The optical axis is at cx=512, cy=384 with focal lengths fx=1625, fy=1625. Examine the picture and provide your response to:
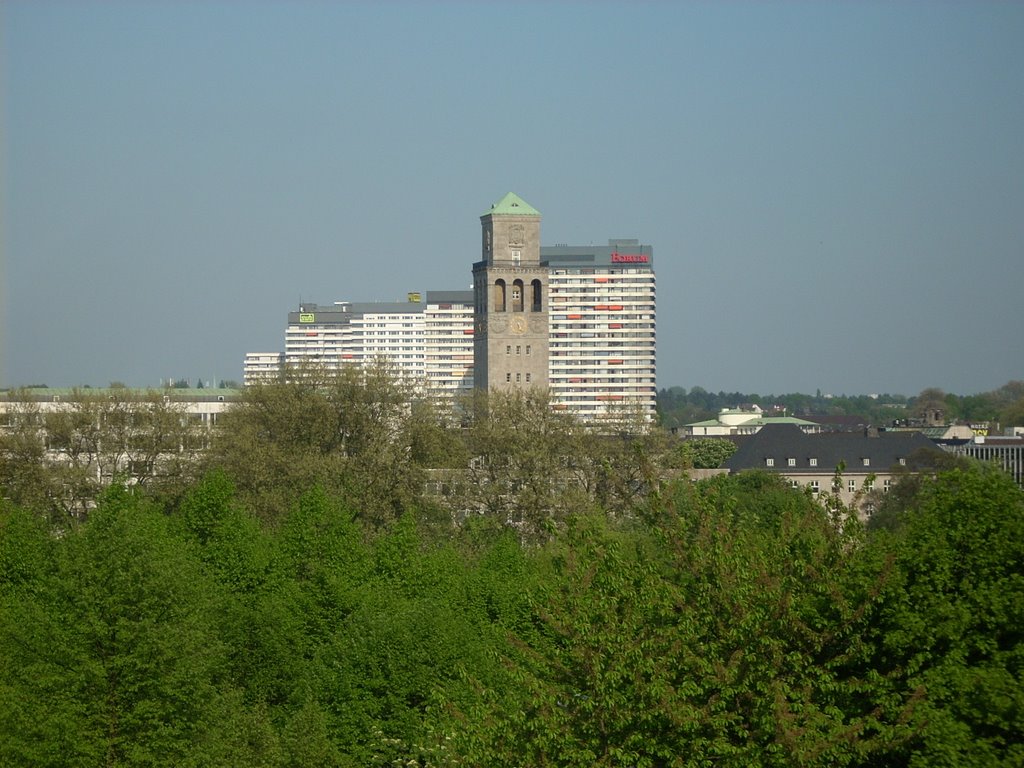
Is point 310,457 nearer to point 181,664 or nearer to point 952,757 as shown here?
point 181,664

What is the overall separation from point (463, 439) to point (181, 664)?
151 feet

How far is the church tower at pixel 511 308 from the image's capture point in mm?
120750

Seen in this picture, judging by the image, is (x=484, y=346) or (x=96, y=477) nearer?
(x=96, y=477)

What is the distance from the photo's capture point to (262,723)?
35.1 metres

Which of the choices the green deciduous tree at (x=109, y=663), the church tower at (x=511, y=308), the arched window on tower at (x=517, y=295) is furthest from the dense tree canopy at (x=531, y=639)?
the arched window on tower at (x=517, y=295)

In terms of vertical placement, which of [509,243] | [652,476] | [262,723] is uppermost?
[509,243]

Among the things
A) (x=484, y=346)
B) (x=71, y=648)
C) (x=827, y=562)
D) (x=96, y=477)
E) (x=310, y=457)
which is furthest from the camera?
(x=484, y=346)

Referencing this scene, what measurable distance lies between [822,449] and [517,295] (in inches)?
1092

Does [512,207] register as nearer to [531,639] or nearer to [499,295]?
[499,295]

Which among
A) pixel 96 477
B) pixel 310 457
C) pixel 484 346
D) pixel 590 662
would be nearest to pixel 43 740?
pixel 590 662

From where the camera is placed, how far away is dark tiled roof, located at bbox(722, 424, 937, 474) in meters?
125

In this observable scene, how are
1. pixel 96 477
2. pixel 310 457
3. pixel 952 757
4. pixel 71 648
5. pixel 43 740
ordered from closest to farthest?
pixel 952 757 < pixel 43 740 < pixel 71 648 < pixel 310 457 < pixel 96 477

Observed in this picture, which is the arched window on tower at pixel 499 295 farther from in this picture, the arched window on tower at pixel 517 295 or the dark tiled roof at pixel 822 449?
the dark tiled roof at pixel 822 449

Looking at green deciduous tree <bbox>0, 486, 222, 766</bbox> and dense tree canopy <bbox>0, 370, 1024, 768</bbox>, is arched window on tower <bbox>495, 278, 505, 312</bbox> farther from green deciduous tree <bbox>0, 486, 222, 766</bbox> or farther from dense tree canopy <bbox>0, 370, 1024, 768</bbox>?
green deciduous tree <bbox>0, 486, 222, 766</bbox>
